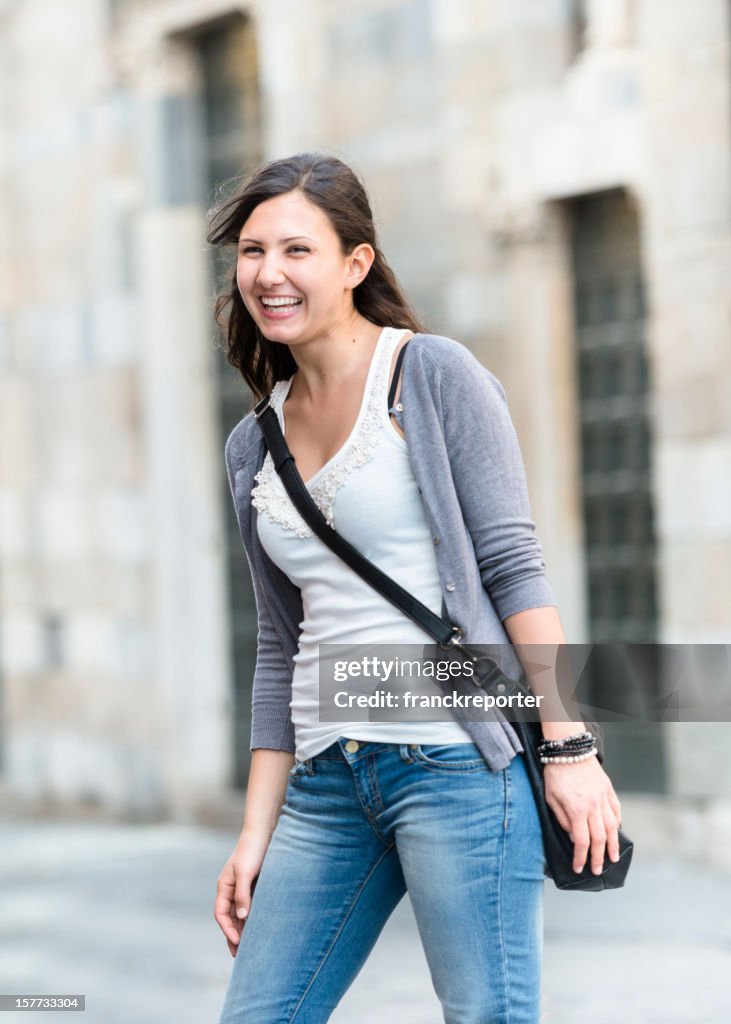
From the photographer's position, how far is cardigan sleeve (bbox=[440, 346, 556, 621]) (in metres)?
2.72

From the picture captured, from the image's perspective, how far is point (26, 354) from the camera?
11172 millimetres

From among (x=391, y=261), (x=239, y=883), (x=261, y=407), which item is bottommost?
(x=239, y=883)

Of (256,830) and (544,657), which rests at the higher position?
(544,657)

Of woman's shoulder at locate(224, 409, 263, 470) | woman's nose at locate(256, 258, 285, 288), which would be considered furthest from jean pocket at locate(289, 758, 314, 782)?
woman's nose at locate(256, 258, 285, 288)

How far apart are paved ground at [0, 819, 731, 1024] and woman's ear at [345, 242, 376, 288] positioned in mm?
3121

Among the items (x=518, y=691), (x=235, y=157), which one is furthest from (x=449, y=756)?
(x=235, y=157)

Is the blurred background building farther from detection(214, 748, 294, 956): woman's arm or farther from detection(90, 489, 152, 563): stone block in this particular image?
detection(214, 748, 294, 956): woman's arm

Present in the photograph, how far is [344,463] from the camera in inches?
111

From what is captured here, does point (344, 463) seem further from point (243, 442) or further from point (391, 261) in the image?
point (391, 261)

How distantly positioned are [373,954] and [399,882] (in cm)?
357

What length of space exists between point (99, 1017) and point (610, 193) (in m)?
4.18

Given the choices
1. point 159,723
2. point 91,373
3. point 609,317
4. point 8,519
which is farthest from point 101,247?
point 609,317

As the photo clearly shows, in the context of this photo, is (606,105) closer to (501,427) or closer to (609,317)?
(609,317)

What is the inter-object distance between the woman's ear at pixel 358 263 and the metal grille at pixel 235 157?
694 centimetres
